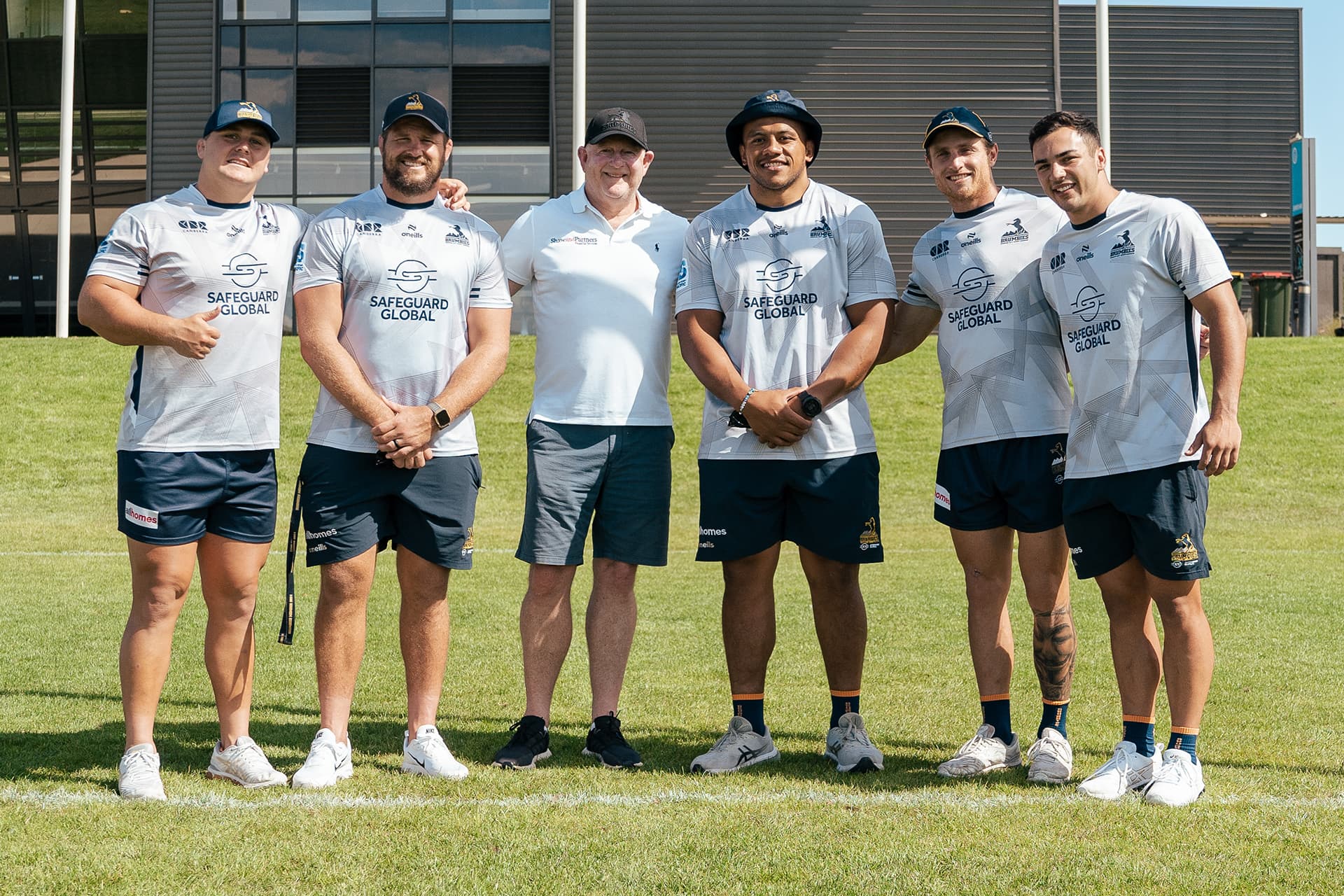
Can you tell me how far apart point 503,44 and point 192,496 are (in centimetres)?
2022

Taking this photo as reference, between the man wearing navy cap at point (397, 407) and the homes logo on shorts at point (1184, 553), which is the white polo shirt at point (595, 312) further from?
the homes logo on shorts at point (1184, 553)

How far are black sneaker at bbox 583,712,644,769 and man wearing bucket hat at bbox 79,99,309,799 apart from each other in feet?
3.87

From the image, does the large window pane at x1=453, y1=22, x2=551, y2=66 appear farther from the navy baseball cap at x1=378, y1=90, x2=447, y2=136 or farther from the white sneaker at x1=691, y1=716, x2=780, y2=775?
the white sneaker at x1=691, y1=716, x2=780, y2=775

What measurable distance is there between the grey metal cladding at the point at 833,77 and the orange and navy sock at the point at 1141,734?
19120 mm

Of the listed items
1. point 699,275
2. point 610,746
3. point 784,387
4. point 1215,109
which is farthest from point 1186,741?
point 1215,109

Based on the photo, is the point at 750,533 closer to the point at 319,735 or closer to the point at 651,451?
→ the point at 651,451

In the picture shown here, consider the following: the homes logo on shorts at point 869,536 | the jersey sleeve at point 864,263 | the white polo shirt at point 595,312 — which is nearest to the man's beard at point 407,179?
the white polo shirt at point 595,312

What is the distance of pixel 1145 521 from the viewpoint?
13.9ft

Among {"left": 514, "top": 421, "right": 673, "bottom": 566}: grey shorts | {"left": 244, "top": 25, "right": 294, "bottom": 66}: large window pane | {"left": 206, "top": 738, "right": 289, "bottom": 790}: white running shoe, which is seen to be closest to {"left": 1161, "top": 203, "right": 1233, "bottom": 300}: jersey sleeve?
{"left": 514, "top": 421, "right": 673, "bottom": 566}: grey shorts

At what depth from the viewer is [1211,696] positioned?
19.3ft

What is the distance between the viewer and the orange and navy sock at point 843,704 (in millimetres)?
4844

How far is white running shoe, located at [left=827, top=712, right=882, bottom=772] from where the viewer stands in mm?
4602

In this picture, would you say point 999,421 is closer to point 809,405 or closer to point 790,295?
point 809,405

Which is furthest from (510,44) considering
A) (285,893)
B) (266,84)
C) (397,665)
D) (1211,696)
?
(285,893)
